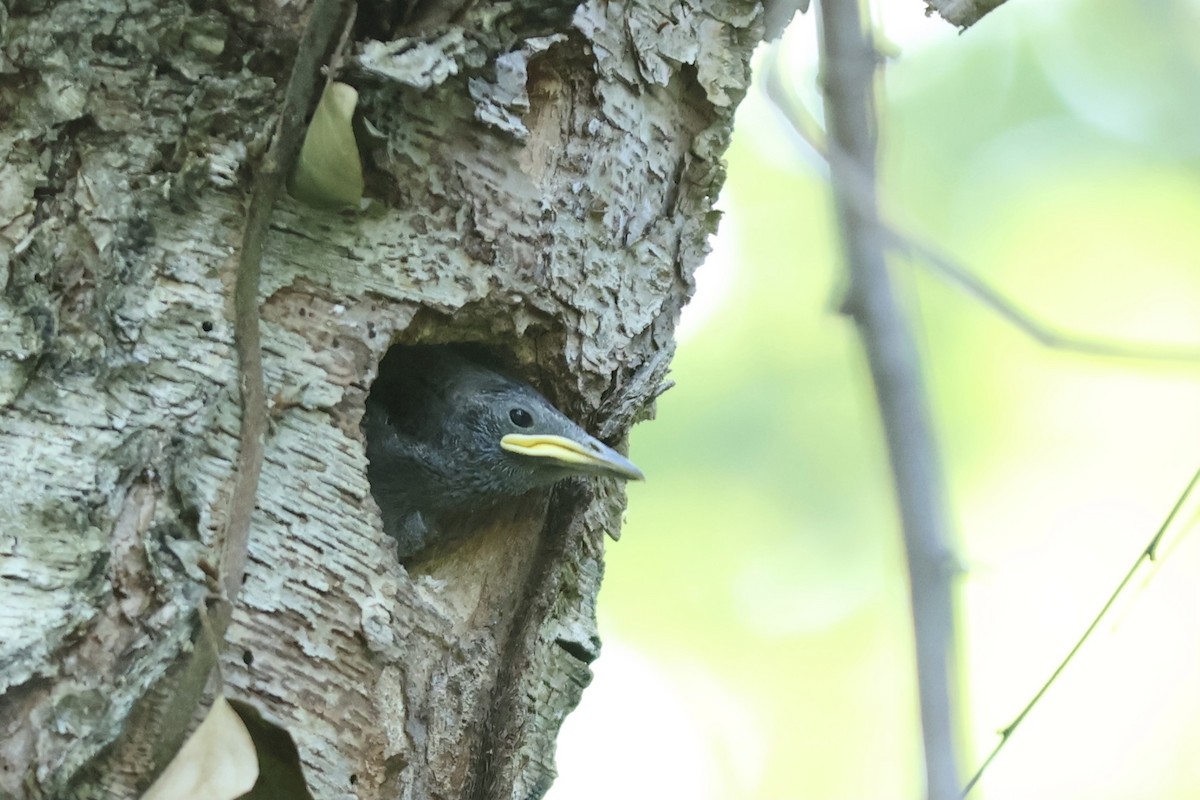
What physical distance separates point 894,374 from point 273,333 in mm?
1109

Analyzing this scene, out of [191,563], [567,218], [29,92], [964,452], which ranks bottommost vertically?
[191,563]

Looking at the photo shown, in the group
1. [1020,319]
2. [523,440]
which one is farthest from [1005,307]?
[523,440]

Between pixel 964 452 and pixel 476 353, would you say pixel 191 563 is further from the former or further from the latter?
pixel 964 452

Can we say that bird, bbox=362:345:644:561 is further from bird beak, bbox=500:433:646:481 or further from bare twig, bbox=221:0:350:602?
bare twig, bbox=221:0:350:602

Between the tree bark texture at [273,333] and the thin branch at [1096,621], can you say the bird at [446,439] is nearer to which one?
the tree bark texture at [273,333]

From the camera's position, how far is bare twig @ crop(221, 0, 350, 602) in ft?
6.60

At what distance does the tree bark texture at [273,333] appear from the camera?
1821mm

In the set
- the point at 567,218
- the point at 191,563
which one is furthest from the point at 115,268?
the point at 567,218

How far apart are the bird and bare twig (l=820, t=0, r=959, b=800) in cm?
113

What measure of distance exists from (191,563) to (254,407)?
0.31 metres

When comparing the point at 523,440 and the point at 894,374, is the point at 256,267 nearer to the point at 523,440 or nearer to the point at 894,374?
the point at 523,440

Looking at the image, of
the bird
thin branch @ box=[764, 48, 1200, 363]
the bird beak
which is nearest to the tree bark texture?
the bird beak

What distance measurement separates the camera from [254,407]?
2.07 metres

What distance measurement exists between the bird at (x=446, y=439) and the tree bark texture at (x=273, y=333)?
0.32m
